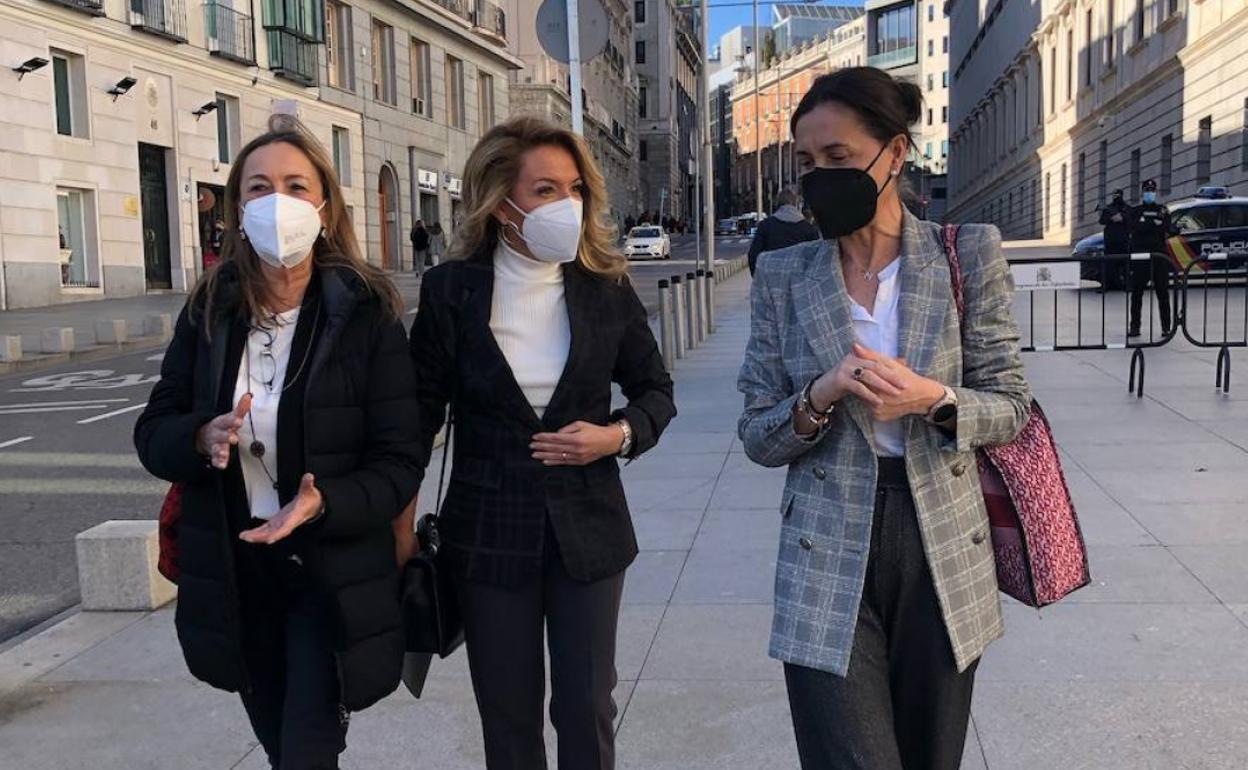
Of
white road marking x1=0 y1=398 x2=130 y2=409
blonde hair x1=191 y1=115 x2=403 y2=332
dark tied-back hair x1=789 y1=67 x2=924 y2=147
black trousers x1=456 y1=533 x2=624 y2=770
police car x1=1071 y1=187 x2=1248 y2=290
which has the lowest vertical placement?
white road marking x1=0 y1=398 x2=130 y2=409

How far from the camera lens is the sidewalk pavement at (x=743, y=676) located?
3707mm

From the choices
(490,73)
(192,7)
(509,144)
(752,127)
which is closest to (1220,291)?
(509,144)

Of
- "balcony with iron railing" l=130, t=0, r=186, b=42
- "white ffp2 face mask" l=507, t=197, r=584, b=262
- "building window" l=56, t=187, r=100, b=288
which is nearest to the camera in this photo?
"white ffp2 face mask" l=507, t=197, r=584, b=262

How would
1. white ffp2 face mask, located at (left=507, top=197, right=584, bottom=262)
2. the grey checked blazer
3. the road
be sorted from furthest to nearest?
the road → white ffp2 face mask, located at (left=507, top=197, right=584, bottom=262) → the grey checked blazer

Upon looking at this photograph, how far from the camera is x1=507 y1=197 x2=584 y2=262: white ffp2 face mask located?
2830mm

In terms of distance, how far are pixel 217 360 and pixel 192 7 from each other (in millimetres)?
29407

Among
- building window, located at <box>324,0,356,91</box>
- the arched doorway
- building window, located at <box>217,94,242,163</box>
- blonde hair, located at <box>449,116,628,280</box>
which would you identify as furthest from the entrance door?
blonde hair, located at <box>449,116,628,280</box>

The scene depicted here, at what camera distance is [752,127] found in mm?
152875

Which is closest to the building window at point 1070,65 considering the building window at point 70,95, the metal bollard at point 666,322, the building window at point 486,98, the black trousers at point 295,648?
the building window at point 486,98

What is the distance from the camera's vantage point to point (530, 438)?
9.03ft

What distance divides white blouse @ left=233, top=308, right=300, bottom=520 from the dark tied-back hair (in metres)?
1.27

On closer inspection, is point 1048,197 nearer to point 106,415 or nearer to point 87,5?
point 87,5

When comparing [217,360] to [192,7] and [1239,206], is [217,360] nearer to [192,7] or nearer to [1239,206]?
[1239,206]

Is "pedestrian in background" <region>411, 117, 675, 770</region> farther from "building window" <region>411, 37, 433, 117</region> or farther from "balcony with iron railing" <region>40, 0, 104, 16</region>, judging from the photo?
"building window" <region>411, 37, 433, 117</region>
